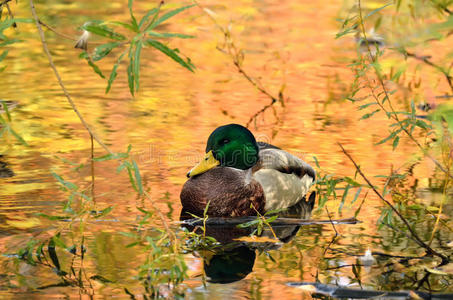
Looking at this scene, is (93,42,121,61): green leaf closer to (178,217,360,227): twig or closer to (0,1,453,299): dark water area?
(0,1,453,299): dark water area

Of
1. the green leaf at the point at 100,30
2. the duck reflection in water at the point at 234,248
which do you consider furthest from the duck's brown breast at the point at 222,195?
the green leaf at the point at 100,30

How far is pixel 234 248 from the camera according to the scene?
18.2 feet

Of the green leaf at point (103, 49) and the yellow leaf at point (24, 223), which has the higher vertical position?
the green leaf at point (103, 49)

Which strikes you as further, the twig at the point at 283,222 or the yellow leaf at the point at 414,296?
the twig at the point at 283,222

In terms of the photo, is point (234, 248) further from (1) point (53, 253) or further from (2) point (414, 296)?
(2) point (414, 296)

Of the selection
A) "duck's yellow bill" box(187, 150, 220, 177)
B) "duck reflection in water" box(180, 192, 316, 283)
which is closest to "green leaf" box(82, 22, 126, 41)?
"duck reflection in water" box(180, 192, 316, 283)

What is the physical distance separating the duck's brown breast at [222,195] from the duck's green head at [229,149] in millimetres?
97

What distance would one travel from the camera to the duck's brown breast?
6.36 m

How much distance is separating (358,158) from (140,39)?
423 cm

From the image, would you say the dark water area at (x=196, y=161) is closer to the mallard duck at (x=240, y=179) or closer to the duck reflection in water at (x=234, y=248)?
the duck reflection in water at (x=234, y=248)

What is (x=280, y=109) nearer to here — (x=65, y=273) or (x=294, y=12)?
(x=65, y=273)

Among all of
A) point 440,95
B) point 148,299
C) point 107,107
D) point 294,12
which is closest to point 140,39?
point 148,299

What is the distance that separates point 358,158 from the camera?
24.7 ft

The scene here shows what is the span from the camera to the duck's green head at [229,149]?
6.55 meters
